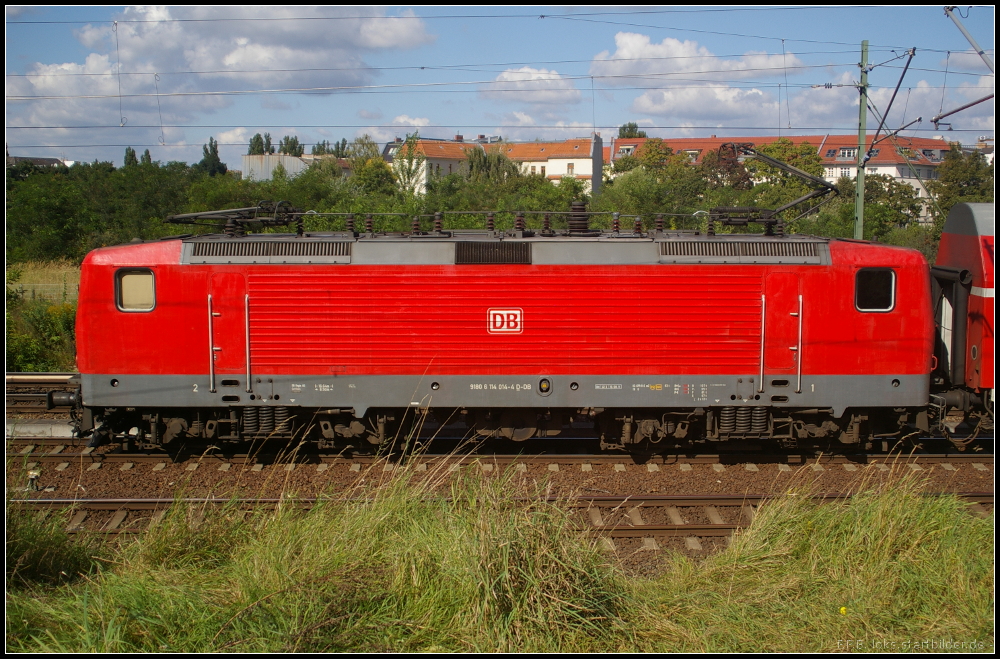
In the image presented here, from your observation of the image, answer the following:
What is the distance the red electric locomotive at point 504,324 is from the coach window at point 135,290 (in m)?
0.02

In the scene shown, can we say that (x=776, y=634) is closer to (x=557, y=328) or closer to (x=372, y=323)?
(x=557, y=328)

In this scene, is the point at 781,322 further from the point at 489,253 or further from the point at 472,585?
the point at 472,585

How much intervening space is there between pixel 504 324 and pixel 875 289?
199 inches

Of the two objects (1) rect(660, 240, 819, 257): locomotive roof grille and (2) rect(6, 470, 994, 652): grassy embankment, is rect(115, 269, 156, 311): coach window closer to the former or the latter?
(2) rect(6, 470, 994, 652): grassy embankment

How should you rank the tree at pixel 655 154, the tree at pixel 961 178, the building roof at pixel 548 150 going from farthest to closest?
the tree at pixel 655 154, the building roof at pixel 548 150, the tree at pixel 961 178

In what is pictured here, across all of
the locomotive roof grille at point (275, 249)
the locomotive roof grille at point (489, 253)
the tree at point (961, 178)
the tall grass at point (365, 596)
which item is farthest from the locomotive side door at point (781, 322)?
the tree at point (961, 178)

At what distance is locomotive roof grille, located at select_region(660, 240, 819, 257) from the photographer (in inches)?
397

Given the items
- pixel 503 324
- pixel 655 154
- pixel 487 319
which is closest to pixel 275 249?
pixel 487 319

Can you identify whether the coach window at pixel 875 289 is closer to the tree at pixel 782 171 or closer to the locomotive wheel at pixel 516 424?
the locomotive wheel at pixel 516 424

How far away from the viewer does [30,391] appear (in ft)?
45.8

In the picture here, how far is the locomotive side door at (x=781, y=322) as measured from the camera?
10.1 m

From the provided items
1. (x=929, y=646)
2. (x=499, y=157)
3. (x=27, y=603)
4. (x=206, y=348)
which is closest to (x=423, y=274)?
(x=206, y=348)

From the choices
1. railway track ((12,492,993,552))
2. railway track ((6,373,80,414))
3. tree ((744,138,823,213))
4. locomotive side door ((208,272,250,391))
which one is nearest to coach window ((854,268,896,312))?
railway track ((12,492,993,552))

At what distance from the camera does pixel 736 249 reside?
33.2 ft
